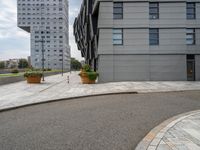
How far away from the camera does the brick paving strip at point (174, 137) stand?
5102mm

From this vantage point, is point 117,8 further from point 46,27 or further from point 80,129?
point 46,27

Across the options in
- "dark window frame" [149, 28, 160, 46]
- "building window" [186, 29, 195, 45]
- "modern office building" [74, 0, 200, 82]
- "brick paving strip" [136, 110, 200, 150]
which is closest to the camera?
"brick paving strip" [136, 110, 200, 150]

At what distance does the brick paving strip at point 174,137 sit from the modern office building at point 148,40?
20.1 m

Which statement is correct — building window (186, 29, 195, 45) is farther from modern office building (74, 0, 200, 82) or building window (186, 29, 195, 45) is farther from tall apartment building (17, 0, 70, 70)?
tall apartment building (17, 0, 70, 70)

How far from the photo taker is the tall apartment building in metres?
131

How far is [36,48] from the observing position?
131875 mm

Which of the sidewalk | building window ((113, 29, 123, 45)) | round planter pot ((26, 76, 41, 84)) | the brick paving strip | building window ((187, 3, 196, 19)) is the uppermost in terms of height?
building window ((187, 3, 196, 19))

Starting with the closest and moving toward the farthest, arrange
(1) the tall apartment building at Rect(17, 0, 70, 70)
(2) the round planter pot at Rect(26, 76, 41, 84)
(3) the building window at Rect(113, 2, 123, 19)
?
(2) the round planter pot at Rect(26, 76, 41, 84) → (3) the building window at Rect(113, 2, 123, 19) → (1) the tall apartment building at Rect(17, 0, 70, 70)

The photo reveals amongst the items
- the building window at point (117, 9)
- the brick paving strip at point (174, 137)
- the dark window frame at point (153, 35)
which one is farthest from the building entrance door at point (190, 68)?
the brick paving strip at point (174, 137)

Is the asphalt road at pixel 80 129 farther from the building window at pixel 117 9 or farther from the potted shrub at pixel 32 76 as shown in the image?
the building window at pixel 117 9

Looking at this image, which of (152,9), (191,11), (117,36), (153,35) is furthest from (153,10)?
(117,36)

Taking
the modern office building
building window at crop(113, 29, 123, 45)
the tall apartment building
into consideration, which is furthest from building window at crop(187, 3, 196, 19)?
the tall apartment building

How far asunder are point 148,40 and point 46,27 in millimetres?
117399

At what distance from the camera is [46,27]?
136m
